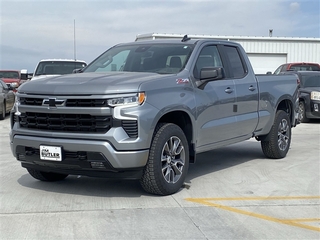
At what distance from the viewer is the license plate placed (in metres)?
5.58

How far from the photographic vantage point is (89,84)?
5613 mm

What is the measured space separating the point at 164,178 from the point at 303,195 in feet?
5.99

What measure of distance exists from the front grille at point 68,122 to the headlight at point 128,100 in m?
0.17

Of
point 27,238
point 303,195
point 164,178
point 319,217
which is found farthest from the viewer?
point 303,195

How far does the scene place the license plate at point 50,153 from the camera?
18.3 ft

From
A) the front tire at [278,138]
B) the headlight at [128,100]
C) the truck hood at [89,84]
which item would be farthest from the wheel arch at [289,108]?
the headlight at [128,100]

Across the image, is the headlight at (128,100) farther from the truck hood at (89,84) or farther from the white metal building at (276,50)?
the white metal building at (276,50)

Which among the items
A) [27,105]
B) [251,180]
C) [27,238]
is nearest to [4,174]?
[27,105]

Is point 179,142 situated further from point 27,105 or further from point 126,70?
point 27,105

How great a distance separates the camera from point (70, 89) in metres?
5.62

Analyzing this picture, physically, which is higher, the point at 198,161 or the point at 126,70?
the point at 126,70

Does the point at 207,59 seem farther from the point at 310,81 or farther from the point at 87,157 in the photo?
the point at 310,81

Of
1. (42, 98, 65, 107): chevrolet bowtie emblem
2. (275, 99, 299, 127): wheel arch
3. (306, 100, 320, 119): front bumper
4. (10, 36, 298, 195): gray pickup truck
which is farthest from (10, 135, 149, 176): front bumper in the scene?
(306, 100, 320, 119): front bumper

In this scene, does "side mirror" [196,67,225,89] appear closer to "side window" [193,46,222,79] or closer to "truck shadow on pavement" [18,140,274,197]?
"side window" [193,46,222,79]
